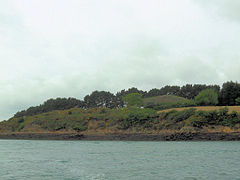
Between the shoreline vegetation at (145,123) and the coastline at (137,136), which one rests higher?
the shoreline vegetation at (145,123)

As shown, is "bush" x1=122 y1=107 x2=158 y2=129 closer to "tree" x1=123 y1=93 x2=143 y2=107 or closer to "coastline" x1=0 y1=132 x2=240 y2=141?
"coastline" x1=0 y1=132 x2=240 y2=141

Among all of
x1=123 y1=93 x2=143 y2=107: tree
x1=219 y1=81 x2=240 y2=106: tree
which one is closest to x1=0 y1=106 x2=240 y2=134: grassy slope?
x1=219 y1=81 x2=240 y2=106: tree

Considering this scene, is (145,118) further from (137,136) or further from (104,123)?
(104,123)

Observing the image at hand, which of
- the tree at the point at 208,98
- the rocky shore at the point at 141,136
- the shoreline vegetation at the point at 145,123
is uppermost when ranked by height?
the tree at the point at 208,98

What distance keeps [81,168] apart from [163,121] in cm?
7849

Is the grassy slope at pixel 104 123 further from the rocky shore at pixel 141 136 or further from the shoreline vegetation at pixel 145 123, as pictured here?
the rocky shore at pixel 141 136

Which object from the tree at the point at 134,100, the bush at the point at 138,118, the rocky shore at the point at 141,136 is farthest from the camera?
the tree at the point at 134,100

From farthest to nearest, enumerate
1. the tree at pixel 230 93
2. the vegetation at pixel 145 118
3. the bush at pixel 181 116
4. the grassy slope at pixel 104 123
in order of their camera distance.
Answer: the tree at pixel 230 93
the bush at pixel 181 116
the grassy slope at pixel 104 123
the vegetation at pixel 145 118

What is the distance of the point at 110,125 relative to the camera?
114 m

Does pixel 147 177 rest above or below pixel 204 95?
below

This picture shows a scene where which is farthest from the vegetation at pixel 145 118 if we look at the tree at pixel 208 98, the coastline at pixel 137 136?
the coastline at pixel 137 136

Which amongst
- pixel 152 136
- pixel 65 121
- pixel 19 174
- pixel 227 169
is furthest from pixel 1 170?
pixel 65 121

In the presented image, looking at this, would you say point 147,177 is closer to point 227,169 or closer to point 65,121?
point 227,169

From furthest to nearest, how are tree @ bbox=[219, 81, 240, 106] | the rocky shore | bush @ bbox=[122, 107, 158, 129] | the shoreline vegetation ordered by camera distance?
tree @ bbox=[219, 81, 240, 106], bush @ bbox=[122, 107, 158, 129], the shoreline vegetation, the rocky shore
